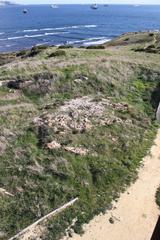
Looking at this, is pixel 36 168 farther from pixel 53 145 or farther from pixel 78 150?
pixel 78 150

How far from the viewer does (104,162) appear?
25.6m

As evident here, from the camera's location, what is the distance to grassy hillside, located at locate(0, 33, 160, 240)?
861 inches

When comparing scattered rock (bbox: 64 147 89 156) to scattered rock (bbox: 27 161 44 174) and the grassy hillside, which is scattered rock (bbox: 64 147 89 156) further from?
scattered rock (bbox: 27 161 44 174)

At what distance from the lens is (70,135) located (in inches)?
1097

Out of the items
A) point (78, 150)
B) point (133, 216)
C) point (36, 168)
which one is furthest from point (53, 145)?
point (133, 216)

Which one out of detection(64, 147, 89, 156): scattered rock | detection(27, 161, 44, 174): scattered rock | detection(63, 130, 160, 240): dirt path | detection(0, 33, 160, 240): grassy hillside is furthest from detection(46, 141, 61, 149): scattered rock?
detection(63, 130, 160, 240): dirt path

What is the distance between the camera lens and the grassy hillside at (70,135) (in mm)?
21859

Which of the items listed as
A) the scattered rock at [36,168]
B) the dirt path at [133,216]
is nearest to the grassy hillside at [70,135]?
the scattered rock at [36,168]

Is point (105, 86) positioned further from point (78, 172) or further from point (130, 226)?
point (130, 226)

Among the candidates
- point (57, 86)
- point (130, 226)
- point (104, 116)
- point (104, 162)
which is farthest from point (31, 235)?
point (57, 86)

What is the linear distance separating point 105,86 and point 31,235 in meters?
19.8

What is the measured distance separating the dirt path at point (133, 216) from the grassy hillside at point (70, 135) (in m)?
0.51

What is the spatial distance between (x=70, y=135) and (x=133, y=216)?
8.15 meters

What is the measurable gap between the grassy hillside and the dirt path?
51cm
